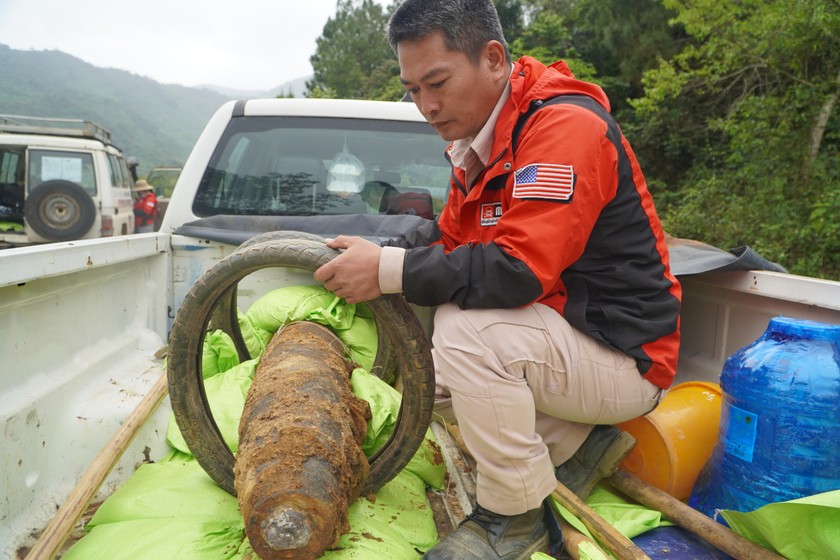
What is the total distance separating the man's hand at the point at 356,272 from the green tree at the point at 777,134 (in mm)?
8001

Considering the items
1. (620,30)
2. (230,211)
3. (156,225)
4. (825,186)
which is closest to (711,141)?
(620,30)

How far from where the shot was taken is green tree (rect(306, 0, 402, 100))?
A: 111 ft

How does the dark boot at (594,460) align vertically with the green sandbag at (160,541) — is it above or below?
above

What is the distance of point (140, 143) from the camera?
80875 mm

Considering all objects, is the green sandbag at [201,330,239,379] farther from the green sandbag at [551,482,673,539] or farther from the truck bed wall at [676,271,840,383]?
the truck bed wall at [676,271,840,383]

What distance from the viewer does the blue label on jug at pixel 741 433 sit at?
1.82 meters

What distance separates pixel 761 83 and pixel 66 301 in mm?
12442

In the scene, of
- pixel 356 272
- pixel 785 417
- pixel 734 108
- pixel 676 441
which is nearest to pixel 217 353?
pixel 356 272

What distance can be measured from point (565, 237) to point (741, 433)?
32.0 inches

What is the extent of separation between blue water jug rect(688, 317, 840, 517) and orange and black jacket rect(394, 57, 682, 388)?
0.79ft

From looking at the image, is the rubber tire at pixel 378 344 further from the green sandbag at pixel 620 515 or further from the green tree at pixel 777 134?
the green tree at pixel 777 134

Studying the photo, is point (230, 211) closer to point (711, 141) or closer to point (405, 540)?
point (405, 540)

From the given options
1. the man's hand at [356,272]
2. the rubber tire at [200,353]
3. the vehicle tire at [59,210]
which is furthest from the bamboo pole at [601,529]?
the vehicle tire at [59,210]

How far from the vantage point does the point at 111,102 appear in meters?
95.5
